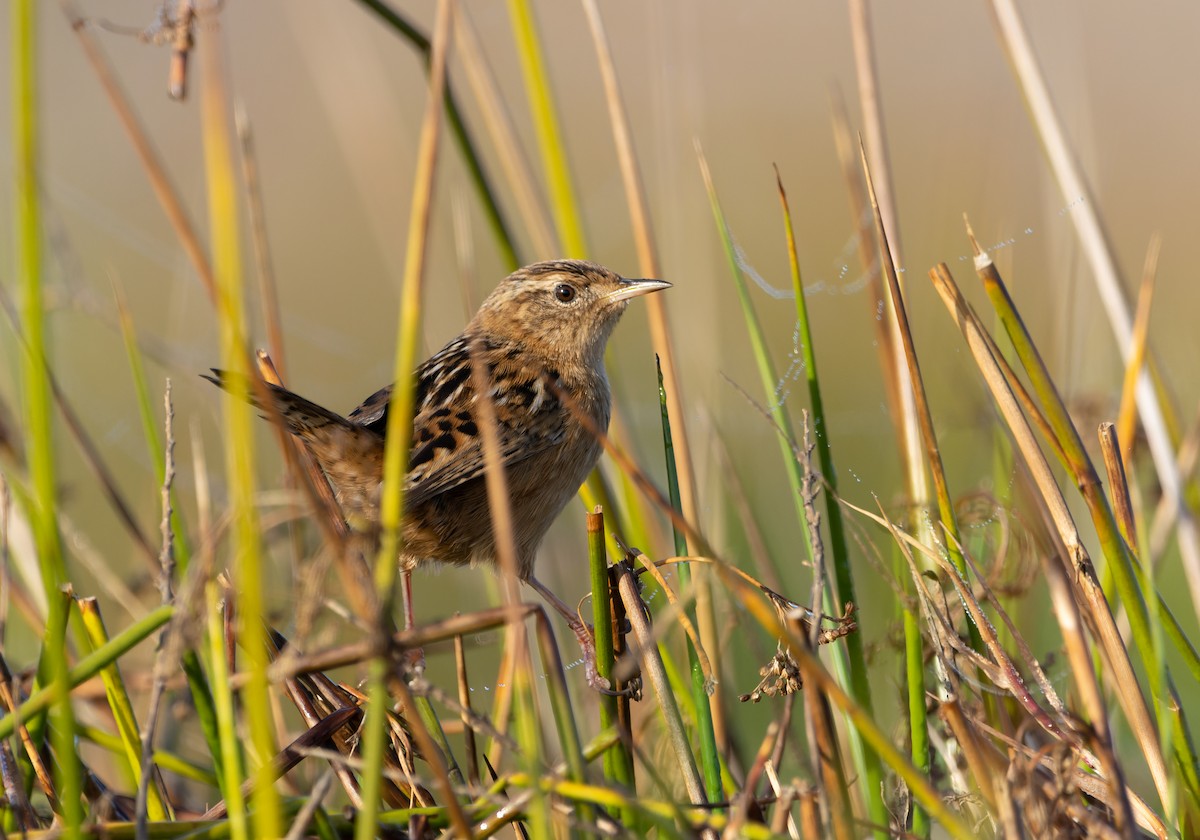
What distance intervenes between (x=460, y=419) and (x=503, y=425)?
0.49ft

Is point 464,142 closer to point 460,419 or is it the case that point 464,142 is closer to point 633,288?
point 460,419

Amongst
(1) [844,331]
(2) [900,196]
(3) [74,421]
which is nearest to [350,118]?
(3) [74,421]

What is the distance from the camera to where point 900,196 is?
26.6 ft

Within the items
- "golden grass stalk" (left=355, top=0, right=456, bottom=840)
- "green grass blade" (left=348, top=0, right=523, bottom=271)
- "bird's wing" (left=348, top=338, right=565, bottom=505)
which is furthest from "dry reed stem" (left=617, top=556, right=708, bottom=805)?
"green grass blade" (left=348, top=0, right=523, bottom=271)

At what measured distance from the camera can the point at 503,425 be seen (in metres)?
2.97

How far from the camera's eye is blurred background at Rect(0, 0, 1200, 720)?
3.41 meters

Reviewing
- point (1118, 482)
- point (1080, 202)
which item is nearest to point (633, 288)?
point (1080, 202)

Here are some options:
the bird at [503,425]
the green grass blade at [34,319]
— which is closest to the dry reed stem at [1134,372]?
the bird at [503,425]

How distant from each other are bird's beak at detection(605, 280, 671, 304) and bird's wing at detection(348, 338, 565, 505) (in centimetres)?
33

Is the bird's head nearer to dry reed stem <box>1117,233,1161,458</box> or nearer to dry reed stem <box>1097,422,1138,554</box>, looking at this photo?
dry reed stem <box>1117,233,1161,458</box>

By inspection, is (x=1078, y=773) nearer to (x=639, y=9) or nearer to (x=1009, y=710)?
(x=1009, y=710)

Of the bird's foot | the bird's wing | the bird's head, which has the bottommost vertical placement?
the bird's foot

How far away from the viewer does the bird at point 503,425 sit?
2.69m

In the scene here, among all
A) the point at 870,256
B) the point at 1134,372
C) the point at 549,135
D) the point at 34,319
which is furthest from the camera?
the point at 870,256
